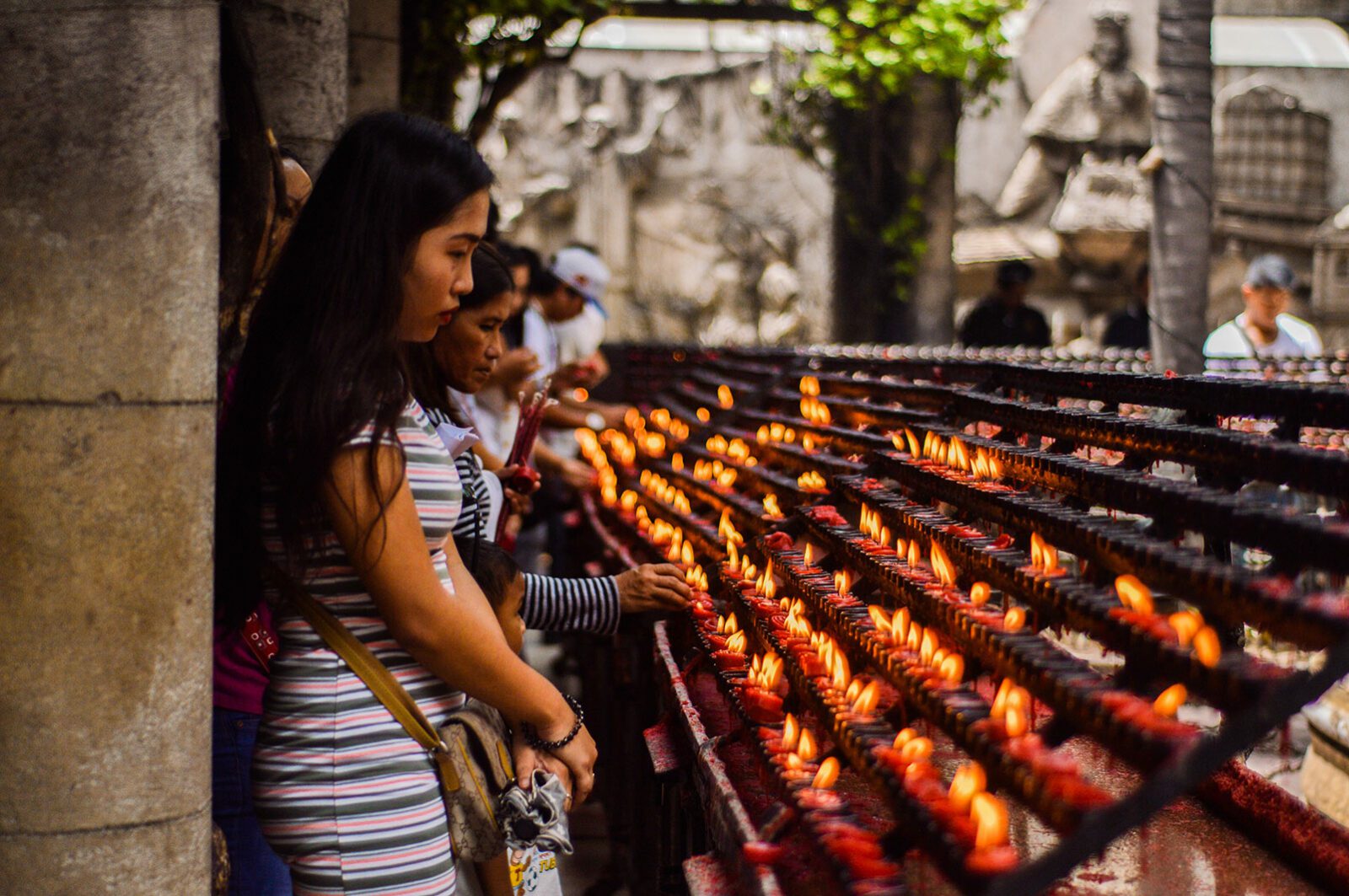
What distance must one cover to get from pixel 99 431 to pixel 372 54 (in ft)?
15.1

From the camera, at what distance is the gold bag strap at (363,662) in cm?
224

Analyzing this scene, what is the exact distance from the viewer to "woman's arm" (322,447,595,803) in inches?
84.0

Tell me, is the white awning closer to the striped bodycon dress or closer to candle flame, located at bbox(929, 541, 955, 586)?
candle flame, located at bbox(929, 541, 955, 586)

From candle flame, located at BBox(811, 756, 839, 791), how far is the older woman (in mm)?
1027

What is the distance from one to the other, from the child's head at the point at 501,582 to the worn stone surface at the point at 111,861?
766 mm

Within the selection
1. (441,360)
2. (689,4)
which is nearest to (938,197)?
(689,4)

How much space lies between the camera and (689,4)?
1224 centimetres

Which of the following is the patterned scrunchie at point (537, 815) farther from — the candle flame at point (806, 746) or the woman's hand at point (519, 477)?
the woman's hand at point (519, 477)

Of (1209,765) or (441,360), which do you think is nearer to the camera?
(1209,765)

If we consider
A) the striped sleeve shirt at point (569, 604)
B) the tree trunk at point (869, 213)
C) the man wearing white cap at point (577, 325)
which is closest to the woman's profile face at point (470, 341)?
the striped sleeve shirt at point (569, 604)

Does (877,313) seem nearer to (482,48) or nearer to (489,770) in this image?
(482,48)

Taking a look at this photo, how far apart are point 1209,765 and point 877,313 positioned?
37.4 feet

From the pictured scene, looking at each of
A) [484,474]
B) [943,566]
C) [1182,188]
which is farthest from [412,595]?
[1182,188]


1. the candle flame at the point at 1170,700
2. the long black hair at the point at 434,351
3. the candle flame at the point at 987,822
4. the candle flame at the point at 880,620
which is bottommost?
the candle flame at the point at 987,822
